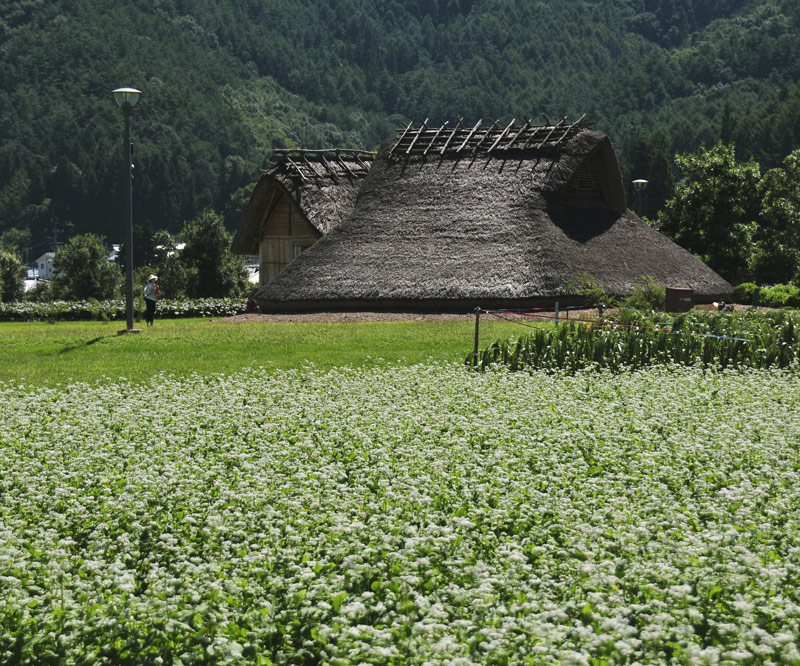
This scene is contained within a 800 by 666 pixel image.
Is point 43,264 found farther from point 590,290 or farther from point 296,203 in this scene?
point 590,290

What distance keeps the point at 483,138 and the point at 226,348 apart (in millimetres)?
16508

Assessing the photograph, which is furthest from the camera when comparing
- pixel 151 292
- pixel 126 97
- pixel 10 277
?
pixel 10 277

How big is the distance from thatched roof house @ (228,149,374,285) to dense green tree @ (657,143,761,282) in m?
13.2

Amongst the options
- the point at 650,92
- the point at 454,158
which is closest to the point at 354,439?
the point at 454,158

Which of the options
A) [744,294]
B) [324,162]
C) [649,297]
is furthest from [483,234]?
[744,294]

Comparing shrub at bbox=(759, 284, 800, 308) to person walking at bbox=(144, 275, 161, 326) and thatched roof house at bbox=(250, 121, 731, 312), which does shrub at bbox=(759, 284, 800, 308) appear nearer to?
thatched roof house at bbox=(250, 121, 731, 312)

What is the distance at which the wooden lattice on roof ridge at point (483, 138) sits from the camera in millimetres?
32719

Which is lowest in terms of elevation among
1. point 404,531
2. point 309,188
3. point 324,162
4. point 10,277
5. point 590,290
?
point 404,531

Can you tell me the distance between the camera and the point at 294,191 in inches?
1398

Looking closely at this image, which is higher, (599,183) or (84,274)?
(599,183)

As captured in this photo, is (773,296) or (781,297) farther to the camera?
(773,296)

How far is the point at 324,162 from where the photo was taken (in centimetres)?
3722

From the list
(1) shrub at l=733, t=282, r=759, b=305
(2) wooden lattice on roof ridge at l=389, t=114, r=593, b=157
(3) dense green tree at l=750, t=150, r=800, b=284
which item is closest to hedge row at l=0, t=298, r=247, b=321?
(2) wooden lattice on roof ridge at l=389, t=114, r=593, b=157

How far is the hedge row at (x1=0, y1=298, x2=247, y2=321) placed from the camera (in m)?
36.0
